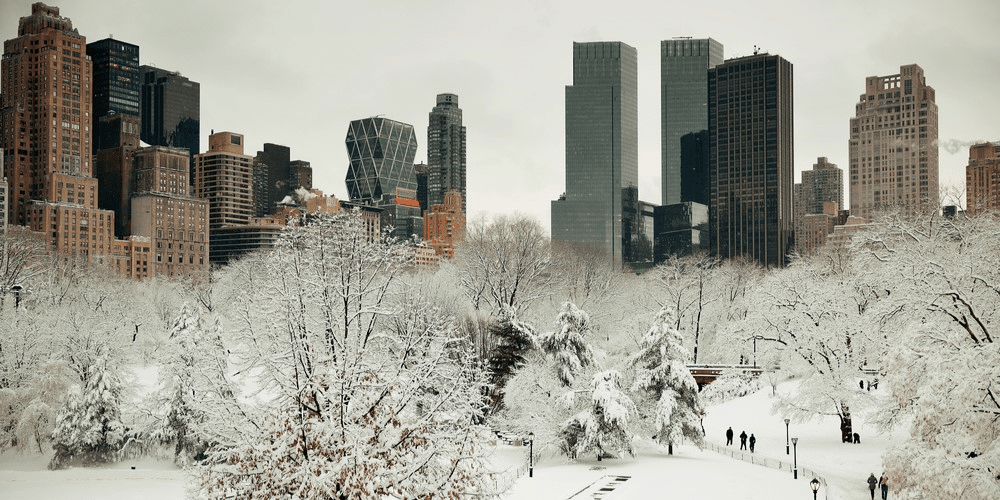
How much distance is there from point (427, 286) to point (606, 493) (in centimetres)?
3792

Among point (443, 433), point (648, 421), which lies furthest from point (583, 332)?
point (443, 433)

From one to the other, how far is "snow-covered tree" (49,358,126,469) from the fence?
103ft

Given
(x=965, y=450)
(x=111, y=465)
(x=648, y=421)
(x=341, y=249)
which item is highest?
(x=341, y=249)

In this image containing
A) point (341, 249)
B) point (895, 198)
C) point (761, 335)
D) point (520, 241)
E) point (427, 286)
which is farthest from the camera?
point (895, 198)

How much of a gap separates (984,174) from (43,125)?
18992cm

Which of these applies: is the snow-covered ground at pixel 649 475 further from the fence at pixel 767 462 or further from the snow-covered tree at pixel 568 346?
the snow-covered tree at pixel 568 346

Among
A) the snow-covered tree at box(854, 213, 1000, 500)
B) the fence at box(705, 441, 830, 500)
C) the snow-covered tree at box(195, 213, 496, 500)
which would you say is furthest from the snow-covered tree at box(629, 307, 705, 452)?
the snow-covered tree at box(195, 213, 496, 500)

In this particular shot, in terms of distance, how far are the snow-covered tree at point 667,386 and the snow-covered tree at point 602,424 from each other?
2.03 meters

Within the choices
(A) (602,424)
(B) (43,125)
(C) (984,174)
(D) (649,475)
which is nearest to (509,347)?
(A) (602,424)

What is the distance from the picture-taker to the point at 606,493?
110ft

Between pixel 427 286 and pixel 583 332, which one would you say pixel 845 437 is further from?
pixel 427 286

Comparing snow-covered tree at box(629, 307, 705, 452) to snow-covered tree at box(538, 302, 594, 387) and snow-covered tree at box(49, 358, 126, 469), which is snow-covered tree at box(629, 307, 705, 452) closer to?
snow-covered tree at box(538, 302, 594, 387)

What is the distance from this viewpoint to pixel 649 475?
3775 cm

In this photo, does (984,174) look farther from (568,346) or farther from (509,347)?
(509,347)
